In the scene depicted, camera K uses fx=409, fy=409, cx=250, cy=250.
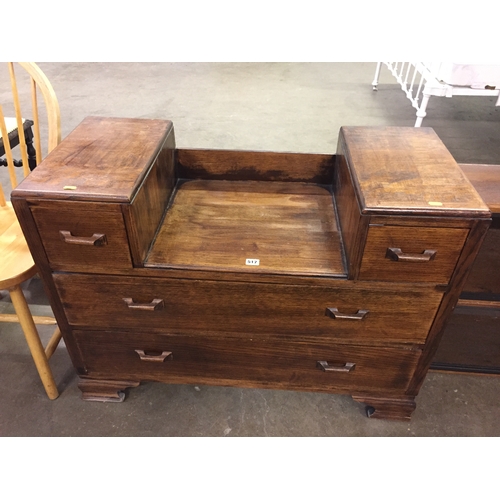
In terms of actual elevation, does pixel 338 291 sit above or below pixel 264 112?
above

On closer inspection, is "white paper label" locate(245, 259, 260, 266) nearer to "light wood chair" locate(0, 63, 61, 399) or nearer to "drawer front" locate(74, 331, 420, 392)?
"drawer front" locate(74, 331, 420, 392)

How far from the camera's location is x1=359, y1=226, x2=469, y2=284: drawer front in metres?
0.94

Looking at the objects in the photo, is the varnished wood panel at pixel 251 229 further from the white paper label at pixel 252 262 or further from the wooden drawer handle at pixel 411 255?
the wooden drawer handle at pixel 411 255

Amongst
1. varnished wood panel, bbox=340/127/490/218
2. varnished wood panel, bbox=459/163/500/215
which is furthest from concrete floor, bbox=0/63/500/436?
varnished wood panel, bbox=340/127/490/218

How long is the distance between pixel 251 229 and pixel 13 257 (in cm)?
74

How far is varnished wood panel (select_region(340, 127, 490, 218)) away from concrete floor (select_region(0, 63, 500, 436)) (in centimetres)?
85

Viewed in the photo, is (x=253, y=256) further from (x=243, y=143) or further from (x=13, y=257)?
Result: (x=243, y=143)

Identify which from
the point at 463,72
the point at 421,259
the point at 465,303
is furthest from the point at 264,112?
the point at 421,259

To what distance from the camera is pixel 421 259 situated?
3.17 ft

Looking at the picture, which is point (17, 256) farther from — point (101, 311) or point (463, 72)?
point (463, 72)

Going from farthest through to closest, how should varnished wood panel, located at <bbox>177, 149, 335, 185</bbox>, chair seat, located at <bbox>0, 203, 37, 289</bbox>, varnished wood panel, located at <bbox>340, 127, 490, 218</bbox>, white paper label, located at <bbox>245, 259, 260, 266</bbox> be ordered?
varnished wood panel, located at <bbox>177, 149, 335, 185</bbox> → chair seat, located at <bbox>0, 203, 37, 289</bbox> → white paper label, located at <bbox>245, 259, 260, 266</bbox> → varnished wood panel, located at <bbox>340, 127, 490, 218</bbox>

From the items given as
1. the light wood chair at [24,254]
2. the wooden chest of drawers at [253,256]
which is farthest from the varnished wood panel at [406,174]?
the light wood chair at [24,254]
